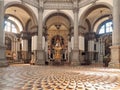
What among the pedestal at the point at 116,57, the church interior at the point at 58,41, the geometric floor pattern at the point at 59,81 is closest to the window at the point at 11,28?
the church interior at the point at 58,41

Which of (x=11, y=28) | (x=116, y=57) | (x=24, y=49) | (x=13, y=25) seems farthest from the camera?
(x=11, y=28)

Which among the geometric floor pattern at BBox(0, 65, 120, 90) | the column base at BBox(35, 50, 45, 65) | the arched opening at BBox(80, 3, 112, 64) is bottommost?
the geometric floor pattern at BBox(0, 65, 120, 90)

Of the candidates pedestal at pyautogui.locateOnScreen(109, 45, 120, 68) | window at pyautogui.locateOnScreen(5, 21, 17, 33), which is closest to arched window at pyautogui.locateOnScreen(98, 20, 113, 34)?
window at pyautogui.locateOnScreen(5, 21, 17, 33)

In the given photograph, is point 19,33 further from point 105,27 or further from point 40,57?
point 105,27

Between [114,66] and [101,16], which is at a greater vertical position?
[101,16]

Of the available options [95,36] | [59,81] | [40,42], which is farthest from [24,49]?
[59,81]

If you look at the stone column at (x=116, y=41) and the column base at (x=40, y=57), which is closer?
the stone column at (x=116, y=41)

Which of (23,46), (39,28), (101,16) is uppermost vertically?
(101,16)

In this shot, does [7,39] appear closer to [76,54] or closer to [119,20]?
[76,54]

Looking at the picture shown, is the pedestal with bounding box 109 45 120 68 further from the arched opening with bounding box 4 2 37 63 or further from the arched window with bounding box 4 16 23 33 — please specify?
the arched window with bounding box 4 16 23 33

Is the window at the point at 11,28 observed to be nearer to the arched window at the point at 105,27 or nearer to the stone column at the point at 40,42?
the stone column at the point at 40,42

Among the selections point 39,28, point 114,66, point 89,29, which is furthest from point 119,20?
point 89,29

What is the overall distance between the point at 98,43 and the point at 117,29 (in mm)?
12224

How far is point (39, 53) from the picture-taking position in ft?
67.3
